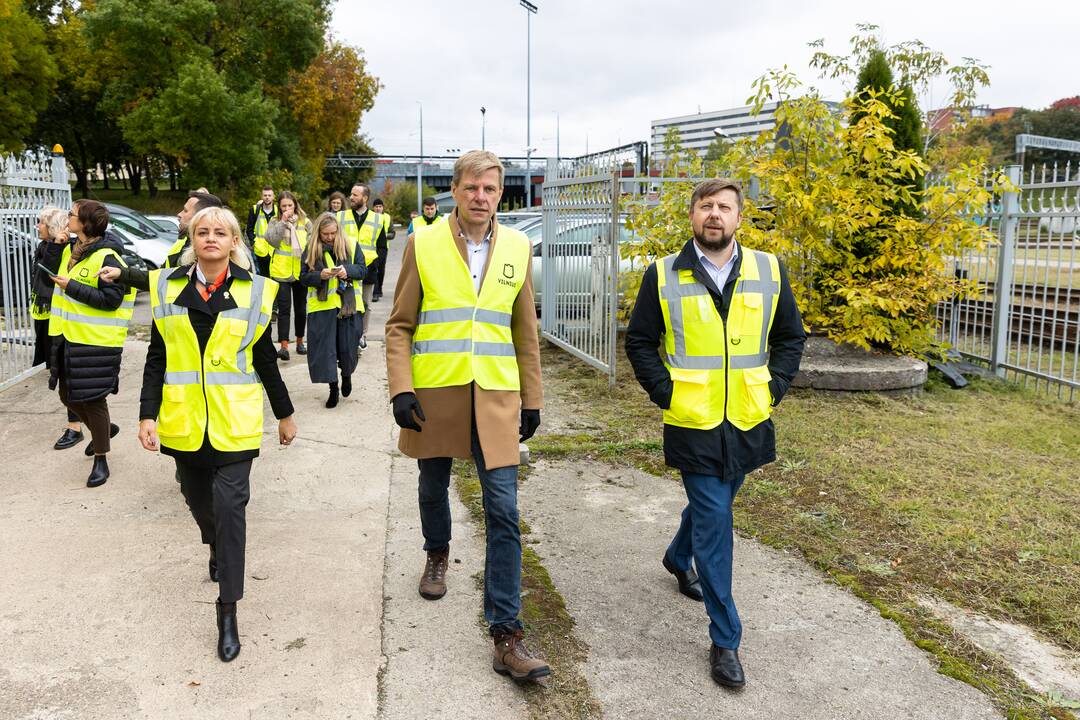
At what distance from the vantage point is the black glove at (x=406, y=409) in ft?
11.8

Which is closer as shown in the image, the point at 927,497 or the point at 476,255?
the point at 476,255

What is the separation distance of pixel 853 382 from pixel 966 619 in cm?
447

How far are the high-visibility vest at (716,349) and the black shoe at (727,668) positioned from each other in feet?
2.78

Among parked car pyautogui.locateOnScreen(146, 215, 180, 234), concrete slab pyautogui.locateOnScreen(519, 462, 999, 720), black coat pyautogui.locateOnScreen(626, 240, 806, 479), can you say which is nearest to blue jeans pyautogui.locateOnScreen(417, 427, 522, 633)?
concrete slab pyautogui.locateOnScreen(519, 462, 999, 720)

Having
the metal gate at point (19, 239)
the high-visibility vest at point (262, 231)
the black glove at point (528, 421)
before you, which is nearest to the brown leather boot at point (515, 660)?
the black glove at point (528, 421)

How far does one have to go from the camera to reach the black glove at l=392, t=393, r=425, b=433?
3.59 meters

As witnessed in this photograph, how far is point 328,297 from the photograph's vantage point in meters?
7.93

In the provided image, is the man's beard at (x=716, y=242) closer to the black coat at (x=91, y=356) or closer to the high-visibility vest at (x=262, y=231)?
the black coat at (x=91, y=356)

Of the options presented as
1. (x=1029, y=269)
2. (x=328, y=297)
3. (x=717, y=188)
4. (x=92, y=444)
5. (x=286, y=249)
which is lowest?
(x=92, y=444)

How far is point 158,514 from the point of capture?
17.1 feet

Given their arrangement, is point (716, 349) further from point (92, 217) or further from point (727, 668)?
point (92, 217)

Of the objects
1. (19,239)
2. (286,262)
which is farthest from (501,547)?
(286,262)

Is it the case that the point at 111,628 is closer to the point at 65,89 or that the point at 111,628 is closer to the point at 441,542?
the point at 441,542

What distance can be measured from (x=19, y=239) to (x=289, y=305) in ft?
8.99
